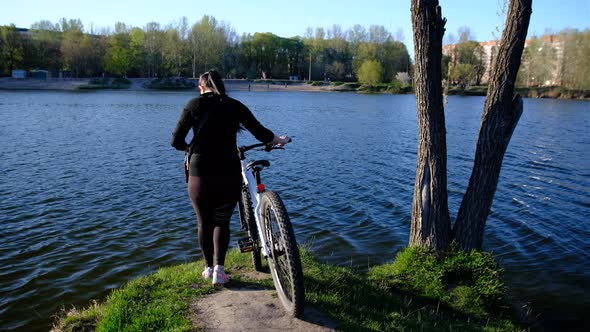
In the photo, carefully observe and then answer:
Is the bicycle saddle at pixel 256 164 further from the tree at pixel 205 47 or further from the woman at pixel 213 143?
the tree at pixel 205 47

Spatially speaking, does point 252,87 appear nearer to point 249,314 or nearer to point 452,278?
point 452,278

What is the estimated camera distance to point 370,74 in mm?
121000

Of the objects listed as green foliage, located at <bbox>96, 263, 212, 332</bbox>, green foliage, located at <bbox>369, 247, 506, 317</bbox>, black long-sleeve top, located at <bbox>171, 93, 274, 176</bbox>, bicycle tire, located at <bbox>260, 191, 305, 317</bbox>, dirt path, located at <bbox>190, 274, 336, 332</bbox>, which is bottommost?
green foliage, located at <bbox>369, 247, 506, 317</bbox>

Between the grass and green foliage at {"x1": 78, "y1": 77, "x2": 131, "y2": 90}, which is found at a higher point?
green foliage at {"x1": 78, "y1": 77, "x2": 131, "y2": 90}

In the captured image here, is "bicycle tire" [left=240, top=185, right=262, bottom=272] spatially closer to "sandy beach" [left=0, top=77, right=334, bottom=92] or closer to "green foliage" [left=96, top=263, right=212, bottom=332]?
"green foliage" [left=96, top=263, right=212, bottom=332]

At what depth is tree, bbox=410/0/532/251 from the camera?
239 inches

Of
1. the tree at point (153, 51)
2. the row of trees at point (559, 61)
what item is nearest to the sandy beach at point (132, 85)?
the tree at point (153, 51)

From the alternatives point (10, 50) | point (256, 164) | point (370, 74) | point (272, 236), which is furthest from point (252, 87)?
point (272, 236)

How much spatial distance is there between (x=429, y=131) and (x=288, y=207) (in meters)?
6.01

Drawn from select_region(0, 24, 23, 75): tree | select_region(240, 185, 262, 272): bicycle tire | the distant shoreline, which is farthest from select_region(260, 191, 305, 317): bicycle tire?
select_region(0, 24, 23, 75): tree

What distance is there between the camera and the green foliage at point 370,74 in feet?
394

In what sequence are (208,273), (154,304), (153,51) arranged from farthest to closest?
(153,51) → (208,273) → (154,304)

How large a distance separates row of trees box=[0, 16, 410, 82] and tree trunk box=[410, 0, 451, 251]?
4084 inches

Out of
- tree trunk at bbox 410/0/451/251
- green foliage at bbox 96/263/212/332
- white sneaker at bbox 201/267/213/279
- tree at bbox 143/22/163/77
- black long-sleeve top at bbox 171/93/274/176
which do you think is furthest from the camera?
tree at bbox 143/22/163/77
